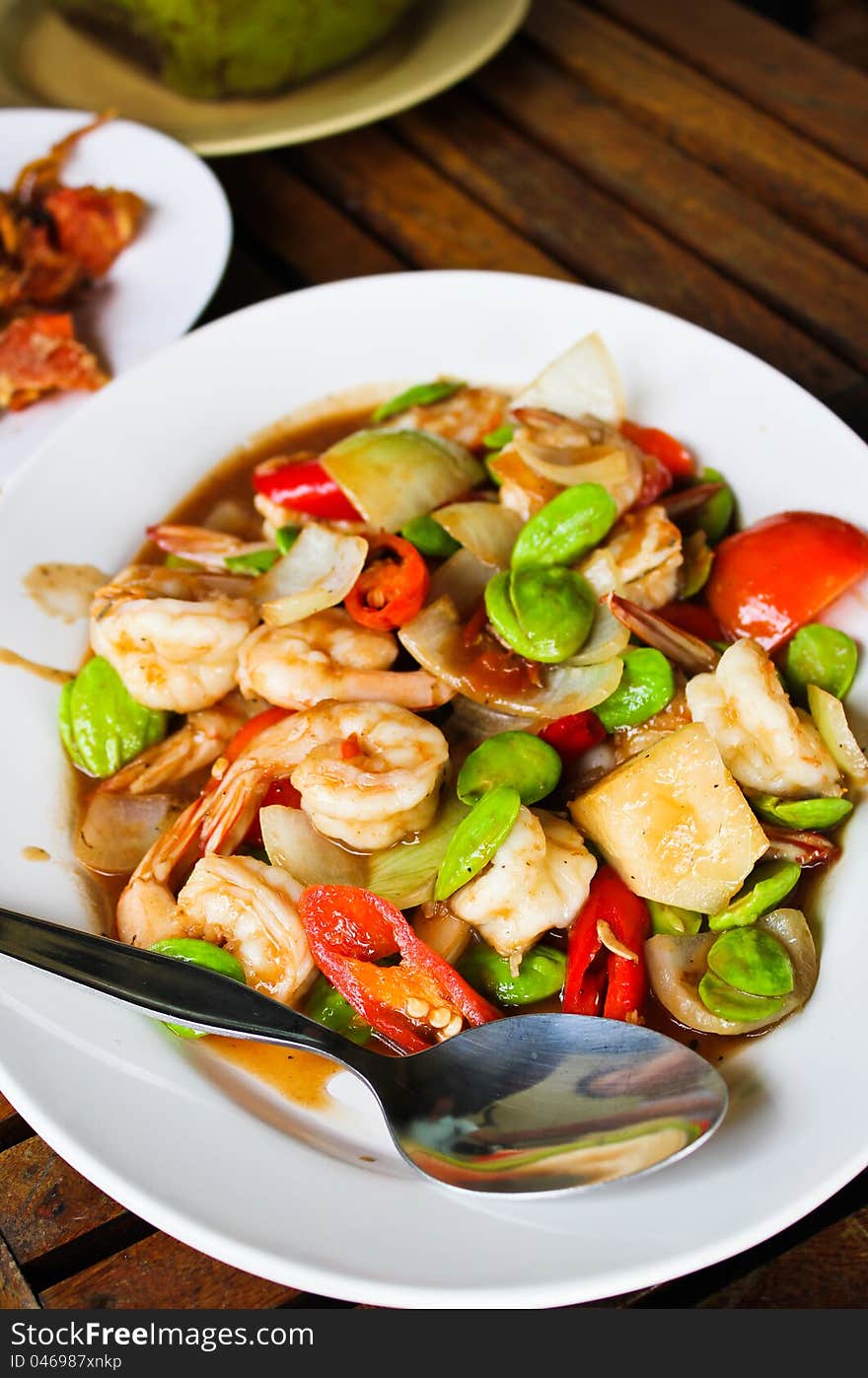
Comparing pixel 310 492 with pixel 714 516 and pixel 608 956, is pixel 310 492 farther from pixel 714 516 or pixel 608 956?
pixel 608 956

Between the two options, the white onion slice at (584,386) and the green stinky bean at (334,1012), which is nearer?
the green stinky bean at (334,1012)

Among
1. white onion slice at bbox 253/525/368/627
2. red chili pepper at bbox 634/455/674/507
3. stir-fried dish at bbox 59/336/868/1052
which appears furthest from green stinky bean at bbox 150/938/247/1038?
red chili pepper at bbox 634/455/674/507

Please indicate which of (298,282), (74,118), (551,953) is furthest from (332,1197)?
(74,118)

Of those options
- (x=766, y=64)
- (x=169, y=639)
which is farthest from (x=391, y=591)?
(x=766, y=64)

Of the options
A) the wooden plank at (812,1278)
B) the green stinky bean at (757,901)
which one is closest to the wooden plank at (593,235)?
the green stinky bean at (757,901)

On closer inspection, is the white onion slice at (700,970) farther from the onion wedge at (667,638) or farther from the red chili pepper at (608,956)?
the onion wedge at (667,638)

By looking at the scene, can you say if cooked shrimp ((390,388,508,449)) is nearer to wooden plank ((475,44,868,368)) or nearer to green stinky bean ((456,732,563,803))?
green stinky bean ((456,732,563,803))
